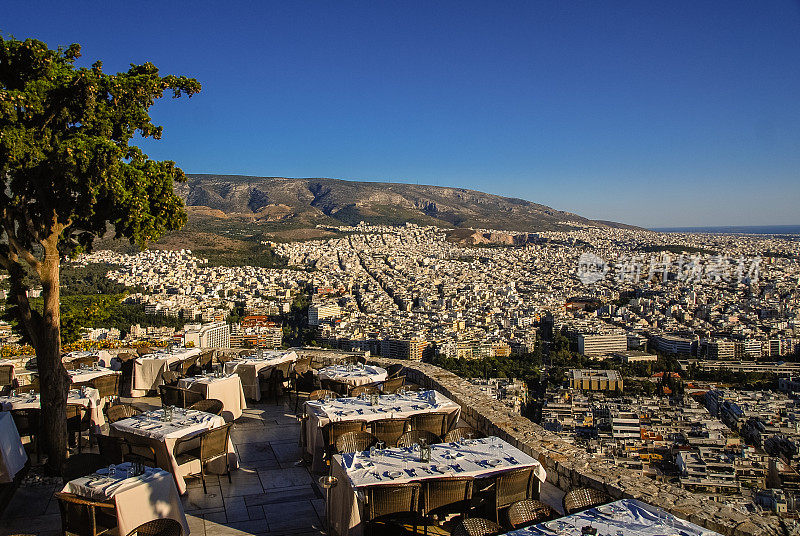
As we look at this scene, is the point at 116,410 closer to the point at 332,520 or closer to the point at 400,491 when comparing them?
the point at 332,520

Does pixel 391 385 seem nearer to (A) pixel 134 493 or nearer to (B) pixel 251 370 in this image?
(B) pixel 251 370

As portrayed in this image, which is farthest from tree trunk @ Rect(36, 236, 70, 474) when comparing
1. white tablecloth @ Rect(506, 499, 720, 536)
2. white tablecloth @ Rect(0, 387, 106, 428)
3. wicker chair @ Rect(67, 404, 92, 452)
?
white tablecloth @ Rect(506, 499, 720, 536)

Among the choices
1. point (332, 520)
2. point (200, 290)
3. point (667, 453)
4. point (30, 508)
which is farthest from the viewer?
point (200, 290)

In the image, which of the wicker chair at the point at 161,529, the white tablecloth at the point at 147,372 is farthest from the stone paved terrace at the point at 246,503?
the white tablecloth at the point at 147,372

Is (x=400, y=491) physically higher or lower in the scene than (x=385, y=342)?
higher

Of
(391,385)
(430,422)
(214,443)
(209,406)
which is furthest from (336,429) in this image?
(391,385)

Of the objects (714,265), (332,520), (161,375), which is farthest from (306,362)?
(714,265)
